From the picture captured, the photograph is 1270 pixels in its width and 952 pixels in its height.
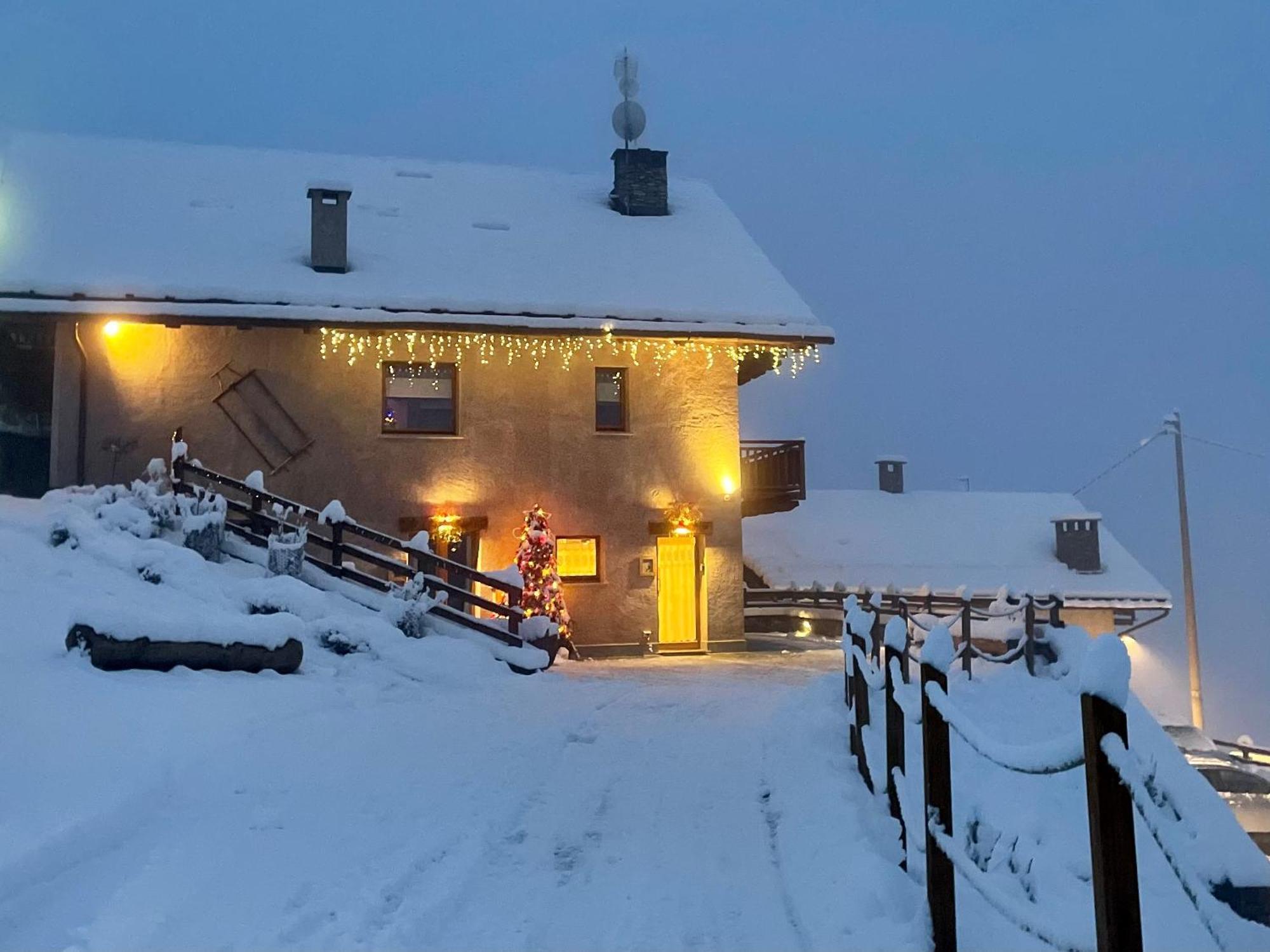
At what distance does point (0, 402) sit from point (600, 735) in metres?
17.4

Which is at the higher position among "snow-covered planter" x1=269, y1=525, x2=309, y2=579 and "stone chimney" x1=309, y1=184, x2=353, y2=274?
"stone chimney" x1=309, y1=184, x2=353, y2=274

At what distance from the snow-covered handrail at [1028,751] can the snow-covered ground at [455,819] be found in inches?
19.1

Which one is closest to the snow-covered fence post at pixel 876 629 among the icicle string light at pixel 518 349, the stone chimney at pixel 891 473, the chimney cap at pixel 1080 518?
the icicle string light at pixel 518 349

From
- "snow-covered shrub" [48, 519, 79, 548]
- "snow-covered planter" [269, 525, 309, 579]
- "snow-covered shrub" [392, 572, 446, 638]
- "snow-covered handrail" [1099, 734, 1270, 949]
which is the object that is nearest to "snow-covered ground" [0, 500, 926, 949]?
"snow-covered handrail" [1099, 734, 1270, 949]

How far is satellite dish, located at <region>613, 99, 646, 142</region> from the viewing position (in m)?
21.9

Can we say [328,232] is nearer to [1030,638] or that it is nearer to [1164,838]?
[1030,638]

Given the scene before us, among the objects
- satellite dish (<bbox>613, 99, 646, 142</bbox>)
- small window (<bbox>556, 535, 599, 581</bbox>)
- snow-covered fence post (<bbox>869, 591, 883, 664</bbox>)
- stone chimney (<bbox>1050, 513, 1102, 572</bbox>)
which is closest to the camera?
snow-covered fence post (<bbox>869, 591, 883, 664</bbox>)

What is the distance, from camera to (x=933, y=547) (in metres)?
33.8

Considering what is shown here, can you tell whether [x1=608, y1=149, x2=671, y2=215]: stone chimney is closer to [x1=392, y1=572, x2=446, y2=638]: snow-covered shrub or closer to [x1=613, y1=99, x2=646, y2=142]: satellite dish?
[x1=613, y1=99, x2=646, y2=142]: satellite dish

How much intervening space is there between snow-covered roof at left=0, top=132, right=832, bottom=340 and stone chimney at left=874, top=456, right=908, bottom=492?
18.2 meters

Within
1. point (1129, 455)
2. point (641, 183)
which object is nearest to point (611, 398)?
point (641, 183)

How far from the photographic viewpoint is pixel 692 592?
18234mm

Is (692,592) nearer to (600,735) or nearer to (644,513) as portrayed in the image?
(644,513)

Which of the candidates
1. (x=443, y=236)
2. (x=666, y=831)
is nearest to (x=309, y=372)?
(x=443, y=236)
